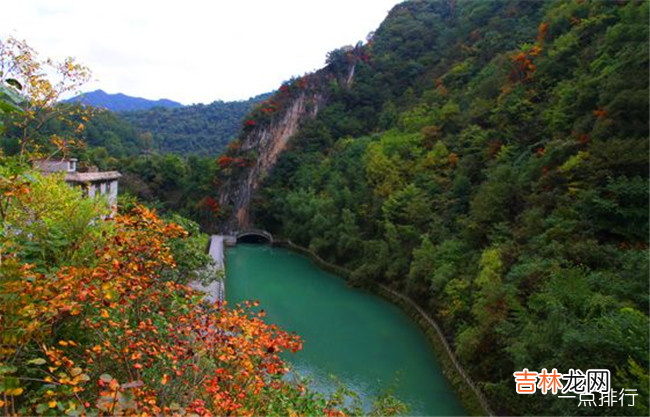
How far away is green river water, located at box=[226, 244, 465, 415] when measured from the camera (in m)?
10.0

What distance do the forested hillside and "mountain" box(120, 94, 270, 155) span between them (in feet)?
95.8

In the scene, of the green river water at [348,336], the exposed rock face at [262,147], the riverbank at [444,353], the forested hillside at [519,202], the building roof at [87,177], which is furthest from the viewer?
the exposed rock face at [262,147]

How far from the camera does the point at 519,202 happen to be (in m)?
12.7

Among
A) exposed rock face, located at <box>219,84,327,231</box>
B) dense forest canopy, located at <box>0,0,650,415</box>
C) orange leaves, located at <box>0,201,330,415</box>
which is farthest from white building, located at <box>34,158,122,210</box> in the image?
exposed rock face, located at <box>219,84,327,231</box>

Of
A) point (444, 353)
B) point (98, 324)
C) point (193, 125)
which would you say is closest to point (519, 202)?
point (444, 353)

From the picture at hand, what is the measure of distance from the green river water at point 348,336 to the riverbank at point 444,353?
0.61 ft

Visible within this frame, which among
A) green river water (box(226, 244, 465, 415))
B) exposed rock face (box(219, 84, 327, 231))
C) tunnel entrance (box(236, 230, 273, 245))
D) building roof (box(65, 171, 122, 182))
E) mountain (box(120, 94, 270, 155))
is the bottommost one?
green river water (box(226, 244, 465, 415))

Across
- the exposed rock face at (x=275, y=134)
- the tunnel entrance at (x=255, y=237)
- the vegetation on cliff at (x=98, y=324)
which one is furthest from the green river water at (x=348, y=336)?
the exposed rock face at (x=275, y=134)

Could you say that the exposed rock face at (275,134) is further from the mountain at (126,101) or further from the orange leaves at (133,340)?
the mountain at (126,101)

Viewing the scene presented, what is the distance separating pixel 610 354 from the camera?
6.16 meters

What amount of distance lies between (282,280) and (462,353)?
11927 millimetres

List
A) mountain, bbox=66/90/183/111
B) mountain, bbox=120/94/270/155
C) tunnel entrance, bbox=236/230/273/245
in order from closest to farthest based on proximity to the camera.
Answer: tunnel entrance, bbox=236/230/273/245, mountain, bbox=120/94/270/155, mountain, bbox=66/90/183/111

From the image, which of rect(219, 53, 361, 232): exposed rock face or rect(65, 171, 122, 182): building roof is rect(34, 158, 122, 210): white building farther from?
rect(219, 53, 361, 232): exposed rock face

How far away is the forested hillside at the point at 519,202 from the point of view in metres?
7.56
